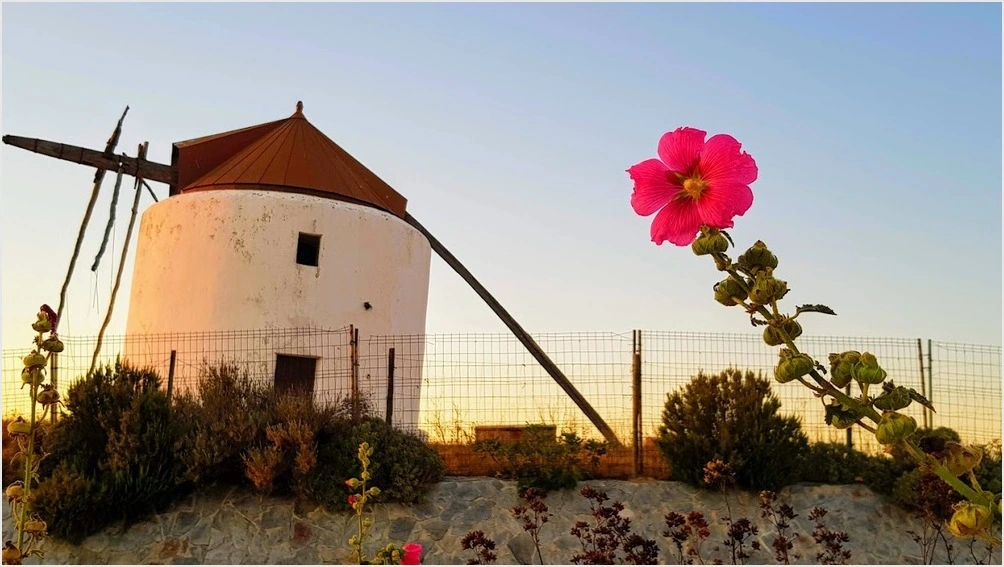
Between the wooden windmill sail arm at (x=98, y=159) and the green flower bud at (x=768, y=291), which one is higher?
the wooden windmill sail arm at (x=98, y=159)

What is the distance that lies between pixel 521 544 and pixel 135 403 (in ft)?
14.6

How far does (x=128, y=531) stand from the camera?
9.18 m

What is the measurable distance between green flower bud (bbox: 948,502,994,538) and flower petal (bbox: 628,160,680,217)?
1.54 feet

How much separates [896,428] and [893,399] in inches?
2.7

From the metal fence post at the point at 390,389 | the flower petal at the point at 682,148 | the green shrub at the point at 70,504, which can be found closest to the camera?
the flower petal at the point at 682,148

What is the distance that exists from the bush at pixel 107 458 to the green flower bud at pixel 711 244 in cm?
926

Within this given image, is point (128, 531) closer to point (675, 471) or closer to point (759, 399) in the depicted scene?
point (675, 471)

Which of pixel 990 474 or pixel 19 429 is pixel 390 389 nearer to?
pixel 990 474

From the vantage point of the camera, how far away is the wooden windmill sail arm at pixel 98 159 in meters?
14.0

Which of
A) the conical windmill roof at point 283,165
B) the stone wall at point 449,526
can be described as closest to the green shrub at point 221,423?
the stone wall at point 449,526

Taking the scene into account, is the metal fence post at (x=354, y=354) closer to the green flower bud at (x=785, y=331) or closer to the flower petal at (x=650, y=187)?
the flower petal at (x=650, y=187)

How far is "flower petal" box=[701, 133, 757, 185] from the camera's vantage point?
1.04 m

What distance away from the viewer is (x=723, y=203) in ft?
3.34

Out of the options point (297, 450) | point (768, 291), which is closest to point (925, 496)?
point (297, 450)
